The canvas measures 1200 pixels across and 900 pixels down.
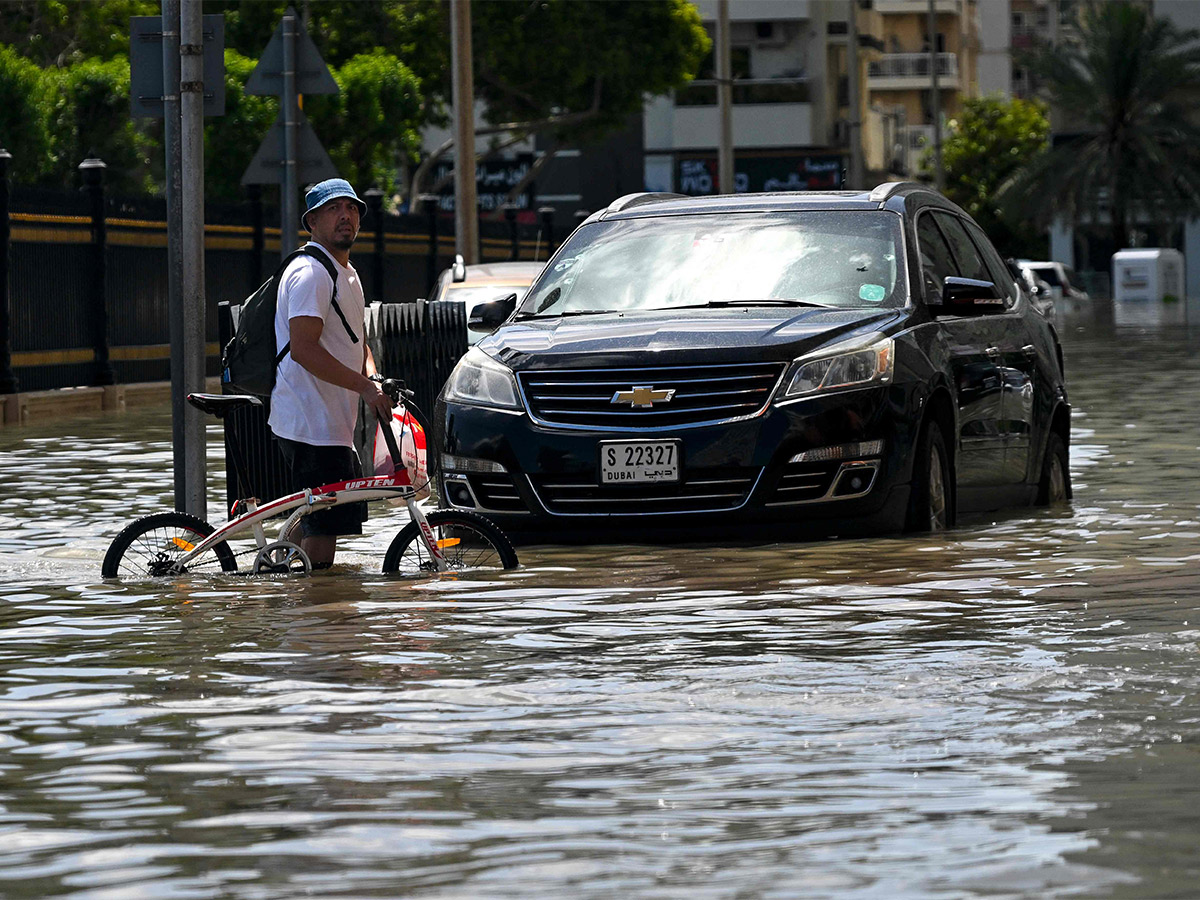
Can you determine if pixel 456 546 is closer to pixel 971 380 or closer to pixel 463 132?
pixel 971 380

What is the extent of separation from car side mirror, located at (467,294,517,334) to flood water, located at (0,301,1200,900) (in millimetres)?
1315

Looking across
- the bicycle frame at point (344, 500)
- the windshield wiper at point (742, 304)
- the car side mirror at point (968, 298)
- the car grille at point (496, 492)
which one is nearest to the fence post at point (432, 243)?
the windshield wiper at point (742, 304)

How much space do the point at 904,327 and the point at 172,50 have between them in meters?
3.51

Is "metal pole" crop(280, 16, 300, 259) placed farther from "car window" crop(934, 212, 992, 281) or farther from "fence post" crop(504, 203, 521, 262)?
"fence post" crop(504, 203, 521, 262)

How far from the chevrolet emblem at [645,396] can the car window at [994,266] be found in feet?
9.86

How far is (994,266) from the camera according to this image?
1408 centimetres

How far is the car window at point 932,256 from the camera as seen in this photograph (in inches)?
505

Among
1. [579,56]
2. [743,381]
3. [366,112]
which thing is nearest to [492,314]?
[743,381]

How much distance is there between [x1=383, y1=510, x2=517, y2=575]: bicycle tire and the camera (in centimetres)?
1079

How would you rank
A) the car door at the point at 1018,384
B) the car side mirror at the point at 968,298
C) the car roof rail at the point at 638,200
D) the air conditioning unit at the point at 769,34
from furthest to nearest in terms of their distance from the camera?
the air conditioning unit at the point at 769,34 < the car roof rail at the point at 638,200 < the car door at the point at 1018,384 < the car side mirror at the point at 968,298

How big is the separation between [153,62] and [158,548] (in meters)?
2.67

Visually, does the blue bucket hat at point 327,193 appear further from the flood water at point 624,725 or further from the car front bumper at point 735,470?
the flood water at point 624,725

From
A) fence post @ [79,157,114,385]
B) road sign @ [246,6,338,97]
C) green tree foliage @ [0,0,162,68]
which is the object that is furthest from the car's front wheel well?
green tree foliage @ [0,0,162,68]

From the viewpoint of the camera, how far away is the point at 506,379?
1182 centimetres
